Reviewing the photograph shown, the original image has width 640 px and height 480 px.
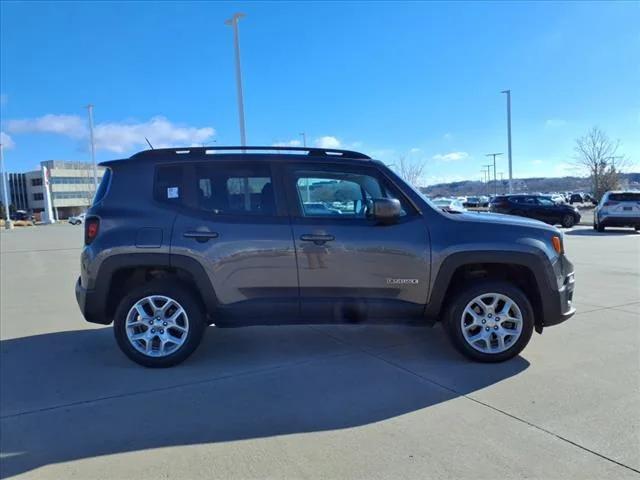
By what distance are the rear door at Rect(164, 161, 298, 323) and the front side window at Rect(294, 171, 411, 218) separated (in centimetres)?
25

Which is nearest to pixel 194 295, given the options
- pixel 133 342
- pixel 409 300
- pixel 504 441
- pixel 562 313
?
pixel 133 342

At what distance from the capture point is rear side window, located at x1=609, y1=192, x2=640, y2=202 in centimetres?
1852

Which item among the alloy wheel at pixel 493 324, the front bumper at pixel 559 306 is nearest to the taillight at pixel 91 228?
the alloy wheel at pixel 493 324

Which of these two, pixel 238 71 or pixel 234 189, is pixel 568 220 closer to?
pixel 238 71

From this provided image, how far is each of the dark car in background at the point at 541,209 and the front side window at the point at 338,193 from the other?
19865mm

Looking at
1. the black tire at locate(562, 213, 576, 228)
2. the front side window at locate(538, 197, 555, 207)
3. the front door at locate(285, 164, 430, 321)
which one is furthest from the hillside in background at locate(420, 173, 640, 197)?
the front door at locate(285, 164, 430, 321)

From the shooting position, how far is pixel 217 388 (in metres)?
3.90

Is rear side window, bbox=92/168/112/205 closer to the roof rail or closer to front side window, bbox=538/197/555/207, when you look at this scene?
the roof rail

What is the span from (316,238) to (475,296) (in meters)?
1.52

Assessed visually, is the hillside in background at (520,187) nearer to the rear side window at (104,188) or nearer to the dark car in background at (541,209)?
the dark car in background at (541,209)

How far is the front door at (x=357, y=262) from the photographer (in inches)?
168

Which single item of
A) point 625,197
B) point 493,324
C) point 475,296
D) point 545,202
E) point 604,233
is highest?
point 625,197

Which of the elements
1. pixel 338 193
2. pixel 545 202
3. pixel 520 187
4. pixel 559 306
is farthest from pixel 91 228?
pixel 520 187

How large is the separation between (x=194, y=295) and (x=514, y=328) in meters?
2.94
